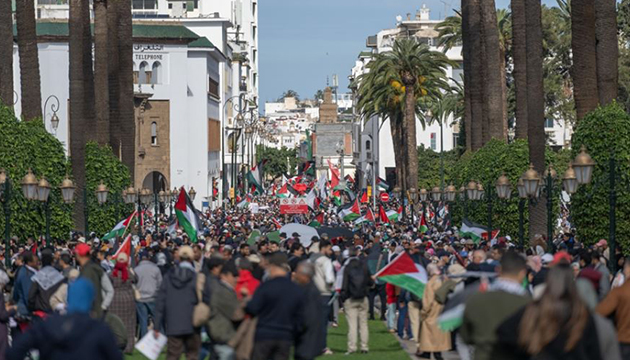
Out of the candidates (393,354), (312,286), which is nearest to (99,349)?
(312,286)

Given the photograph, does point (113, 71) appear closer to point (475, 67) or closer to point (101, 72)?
point (101, 72)

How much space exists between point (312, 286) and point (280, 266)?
0.71 metres

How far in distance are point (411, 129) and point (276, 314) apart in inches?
2160

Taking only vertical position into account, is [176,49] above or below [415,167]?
above

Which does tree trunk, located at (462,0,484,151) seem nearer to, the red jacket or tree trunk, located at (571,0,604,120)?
tree trunk, located at (571,0,604,120)

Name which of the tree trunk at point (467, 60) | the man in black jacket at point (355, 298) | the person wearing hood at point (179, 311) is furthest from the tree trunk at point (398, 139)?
the person wearing hood at point (179, 311)

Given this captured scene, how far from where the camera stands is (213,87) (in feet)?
338

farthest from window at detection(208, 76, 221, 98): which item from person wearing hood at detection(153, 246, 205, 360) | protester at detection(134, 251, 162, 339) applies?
person wearing hood at detection(153, 246, 205, 360)

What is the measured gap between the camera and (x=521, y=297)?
9555 millimetres

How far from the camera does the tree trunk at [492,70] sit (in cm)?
4547

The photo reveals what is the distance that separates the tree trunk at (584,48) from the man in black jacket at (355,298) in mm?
11394

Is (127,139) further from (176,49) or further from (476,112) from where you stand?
(176,49)

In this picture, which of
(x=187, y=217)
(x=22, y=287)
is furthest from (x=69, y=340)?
(x=187, y=217)

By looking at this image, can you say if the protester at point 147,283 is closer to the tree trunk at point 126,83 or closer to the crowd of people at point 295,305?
the crowd of people at point 295,305
